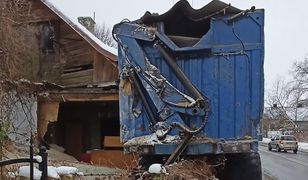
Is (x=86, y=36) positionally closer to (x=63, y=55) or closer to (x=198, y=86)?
(x=63, y=55)

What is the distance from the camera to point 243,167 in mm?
8125

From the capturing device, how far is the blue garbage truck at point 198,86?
7.31 m

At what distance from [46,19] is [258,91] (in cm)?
982

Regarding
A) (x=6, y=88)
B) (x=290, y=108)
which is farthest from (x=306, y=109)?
(x=6, y=88)

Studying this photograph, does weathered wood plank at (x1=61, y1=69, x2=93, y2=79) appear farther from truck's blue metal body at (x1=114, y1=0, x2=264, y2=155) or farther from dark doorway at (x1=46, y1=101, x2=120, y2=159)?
truck's blue metal body at (x1=114, y1=0, x2=264, y2=155)

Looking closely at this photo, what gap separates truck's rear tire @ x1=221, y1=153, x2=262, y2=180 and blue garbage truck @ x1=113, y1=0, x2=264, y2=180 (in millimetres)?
165

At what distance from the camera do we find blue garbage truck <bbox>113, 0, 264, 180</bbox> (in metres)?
7.31

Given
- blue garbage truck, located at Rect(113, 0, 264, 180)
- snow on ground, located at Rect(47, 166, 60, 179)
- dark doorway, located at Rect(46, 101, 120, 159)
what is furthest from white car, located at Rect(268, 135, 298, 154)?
snow on ground, located at Rect(47, 166, 60, 179)

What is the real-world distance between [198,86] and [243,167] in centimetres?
171

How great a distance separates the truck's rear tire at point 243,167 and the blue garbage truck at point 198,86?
16 centimetres

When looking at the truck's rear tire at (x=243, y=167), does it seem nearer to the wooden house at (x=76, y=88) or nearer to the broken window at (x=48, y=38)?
the wooden house at (x=76, y=88)

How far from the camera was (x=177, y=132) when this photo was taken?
744 centimetres

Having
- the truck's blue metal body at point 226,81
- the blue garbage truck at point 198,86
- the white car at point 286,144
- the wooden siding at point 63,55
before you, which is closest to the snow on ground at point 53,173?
the blue garbage truck at point 198,86

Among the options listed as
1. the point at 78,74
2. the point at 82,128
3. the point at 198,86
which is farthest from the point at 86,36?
the point at 198,86
